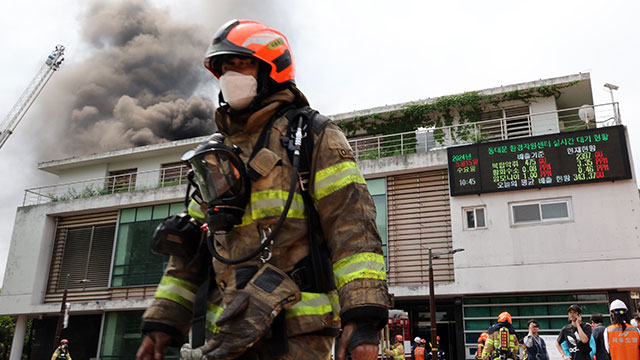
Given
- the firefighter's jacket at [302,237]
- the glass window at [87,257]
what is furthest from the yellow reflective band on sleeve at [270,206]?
the glass window at [87,257]

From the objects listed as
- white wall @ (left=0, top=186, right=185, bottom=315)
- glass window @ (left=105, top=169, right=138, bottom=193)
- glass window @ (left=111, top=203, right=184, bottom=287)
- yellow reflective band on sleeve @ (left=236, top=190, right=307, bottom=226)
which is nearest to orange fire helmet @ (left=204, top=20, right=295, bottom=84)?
yellow reflective band on sleeve @ (left=236, top=190, right=307, bottom=226)

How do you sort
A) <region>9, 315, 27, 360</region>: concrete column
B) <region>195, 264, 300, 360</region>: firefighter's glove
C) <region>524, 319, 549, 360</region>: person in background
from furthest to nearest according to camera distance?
<region>9, 315, 27, 360</region>: concrete column < <region>524, 319, 549, 360</region>: person in background < <region>195, 264, 300, 360</region>: firefighter's glove

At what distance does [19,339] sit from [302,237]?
31.1 m

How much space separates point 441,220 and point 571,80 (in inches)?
310

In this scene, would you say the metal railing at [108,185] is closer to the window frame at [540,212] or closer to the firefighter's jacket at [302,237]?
the window frame at [540,212]

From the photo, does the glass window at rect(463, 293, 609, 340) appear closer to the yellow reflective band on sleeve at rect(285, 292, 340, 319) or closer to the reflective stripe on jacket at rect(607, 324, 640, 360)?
the reflective stripe on jacket at rect(607, 324, 640, 360)

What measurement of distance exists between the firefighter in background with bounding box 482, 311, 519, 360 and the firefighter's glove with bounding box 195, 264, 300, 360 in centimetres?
968

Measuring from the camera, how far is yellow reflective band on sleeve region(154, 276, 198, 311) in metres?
2.93

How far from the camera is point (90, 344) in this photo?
27.1 m

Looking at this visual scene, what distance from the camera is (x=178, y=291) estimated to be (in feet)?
9.66

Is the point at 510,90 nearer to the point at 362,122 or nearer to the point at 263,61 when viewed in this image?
the point at 362,122

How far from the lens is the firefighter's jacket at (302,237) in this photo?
2.49 metres

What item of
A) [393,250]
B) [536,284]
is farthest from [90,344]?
[536,284]

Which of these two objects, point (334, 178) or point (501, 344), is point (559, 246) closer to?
point (501, 344)
